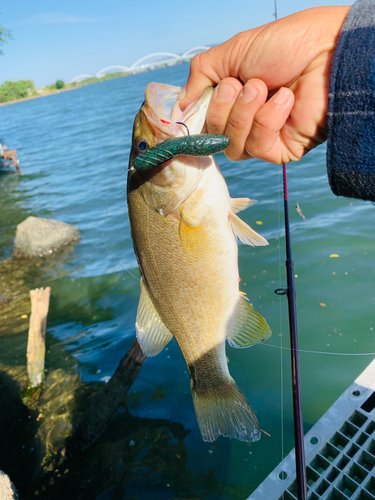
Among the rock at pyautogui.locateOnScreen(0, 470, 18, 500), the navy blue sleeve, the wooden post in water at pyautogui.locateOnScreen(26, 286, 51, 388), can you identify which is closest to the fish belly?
the navy blue sleeve

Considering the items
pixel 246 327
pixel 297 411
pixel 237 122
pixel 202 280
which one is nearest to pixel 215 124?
pixel 237 122

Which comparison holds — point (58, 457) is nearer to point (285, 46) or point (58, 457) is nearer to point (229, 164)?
point (285, 46)

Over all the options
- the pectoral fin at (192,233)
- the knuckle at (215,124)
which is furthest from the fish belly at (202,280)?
the knuckle at (215,124)

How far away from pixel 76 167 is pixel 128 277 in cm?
1390

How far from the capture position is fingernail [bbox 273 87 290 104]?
68.6 inches

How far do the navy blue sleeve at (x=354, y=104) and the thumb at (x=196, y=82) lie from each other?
0.64 meters

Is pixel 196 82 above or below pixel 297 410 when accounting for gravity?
above

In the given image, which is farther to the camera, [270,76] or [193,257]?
[193,257]

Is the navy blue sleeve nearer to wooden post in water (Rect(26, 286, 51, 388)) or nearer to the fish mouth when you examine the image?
the fish mouth

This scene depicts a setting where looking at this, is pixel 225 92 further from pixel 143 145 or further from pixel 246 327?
pixel 246 327

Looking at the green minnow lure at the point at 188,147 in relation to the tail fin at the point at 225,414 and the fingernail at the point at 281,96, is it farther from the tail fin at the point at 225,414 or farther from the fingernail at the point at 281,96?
the tail fin at the point at 225,414

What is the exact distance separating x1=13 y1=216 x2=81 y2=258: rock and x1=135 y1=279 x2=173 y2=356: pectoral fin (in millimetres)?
7862

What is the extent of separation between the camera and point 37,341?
5207 mm

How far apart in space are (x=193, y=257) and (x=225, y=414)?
3.29ft
